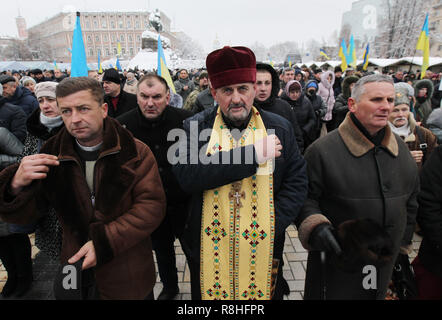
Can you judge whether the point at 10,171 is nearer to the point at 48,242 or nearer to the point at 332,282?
the point at 48,242

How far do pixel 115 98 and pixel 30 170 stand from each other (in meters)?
2.70

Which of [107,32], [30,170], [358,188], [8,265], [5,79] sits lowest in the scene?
[8,265]

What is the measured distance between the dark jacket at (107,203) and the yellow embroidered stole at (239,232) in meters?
0.41

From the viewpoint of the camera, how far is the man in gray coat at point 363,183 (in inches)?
66.9

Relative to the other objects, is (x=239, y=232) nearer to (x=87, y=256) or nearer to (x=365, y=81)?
(x=87, y=256)

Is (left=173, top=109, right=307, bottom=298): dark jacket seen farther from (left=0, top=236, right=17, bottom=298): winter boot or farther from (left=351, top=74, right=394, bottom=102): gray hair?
Result: (left=0, top=236, right=17, bottom=298): winter boot

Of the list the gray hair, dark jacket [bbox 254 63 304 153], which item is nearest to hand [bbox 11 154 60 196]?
the gray hair

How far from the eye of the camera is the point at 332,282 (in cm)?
184

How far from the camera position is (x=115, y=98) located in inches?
154

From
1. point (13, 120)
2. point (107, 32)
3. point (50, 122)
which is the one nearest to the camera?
point (50, 122)

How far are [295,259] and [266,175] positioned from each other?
82.4 inches

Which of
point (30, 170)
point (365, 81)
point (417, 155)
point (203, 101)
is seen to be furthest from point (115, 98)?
point (417, 155)

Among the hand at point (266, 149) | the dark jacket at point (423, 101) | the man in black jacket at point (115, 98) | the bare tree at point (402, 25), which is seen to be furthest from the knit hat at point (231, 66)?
the bare tree at point (402, 25)

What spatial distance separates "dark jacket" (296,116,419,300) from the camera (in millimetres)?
1704
